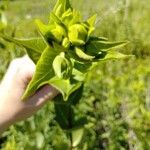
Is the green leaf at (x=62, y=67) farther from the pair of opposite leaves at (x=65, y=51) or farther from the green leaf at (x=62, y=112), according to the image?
the green leaf at (x=62, y=112)

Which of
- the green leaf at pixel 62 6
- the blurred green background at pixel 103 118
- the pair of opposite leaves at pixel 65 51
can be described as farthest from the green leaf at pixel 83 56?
the blurred green background at pixel 103 118

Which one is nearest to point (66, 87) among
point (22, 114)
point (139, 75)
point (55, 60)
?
point (55, 60)

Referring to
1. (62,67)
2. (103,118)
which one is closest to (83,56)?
(62,67)

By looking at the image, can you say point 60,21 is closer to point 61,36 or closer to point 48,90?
point 61,36

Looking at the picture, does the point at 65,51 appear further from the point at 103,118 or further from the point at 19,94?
the point at 103,118

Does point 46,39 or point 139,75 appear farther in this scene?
point 139,75
